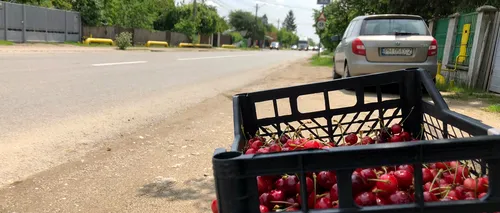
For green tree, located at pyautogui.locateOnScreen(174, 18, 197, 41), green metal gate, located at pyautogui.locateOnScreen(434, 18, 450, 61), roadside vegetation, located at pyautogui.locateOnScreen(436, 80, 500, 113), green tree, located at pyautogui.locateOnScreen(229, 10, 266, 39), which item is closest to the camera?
roadside vegetation, located at pyautogui.locateOnScreen(436, 80, 500, 113)

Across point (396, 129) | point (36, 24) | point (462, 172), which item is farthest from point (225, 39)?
point (462, 172)

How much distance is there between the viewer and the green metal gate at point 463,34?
9.77 metres

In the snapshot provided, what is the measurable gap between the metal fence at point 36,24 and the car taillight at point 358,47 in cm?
2249

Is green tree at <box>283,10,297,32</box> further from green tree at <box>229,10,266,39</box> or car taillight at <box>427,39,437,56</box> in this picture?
car taillight at <box>427,39,437,56</box>

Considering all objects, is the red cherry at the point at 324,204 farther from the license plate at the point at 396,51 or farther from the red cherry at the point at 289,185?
the license plate at the point at 396,51

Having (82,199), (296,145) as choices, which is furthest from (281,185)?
(82,199)

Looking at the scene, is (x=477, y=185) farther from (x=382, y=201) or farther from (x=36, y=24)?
(x=36, y=24)

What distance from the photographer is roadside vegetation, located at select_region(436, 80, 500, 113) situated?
745cm

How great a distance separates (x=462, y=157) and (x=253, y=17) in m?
103

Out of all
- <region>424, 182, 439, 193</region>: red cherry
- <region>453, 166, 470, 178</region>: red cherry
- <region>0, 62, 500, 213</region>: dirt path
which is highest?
<region>453, 166, 470, 178</region>: red cherry

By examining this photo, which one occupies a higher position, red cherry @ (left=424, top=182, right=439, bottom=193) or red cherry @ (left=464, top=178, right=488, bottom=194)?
red cherry @ (left=464, top=178, right=488, bottom=194)

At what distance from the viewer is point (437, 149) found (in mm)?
1057

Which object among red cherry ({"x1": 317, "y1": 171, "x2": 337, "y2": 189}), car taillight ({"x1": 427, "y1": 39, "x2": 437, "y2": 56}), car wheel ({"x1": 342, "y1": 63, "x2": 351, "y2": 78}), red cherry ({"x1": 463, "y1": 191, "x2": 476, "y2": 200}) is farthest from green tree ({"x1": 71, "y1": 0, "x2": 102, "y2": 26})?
red cherry ({"x1": 463, "y1": 191, "x2": 476, "y2": 200})

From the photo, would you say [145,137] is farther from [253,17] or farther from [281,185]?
[253,17]
